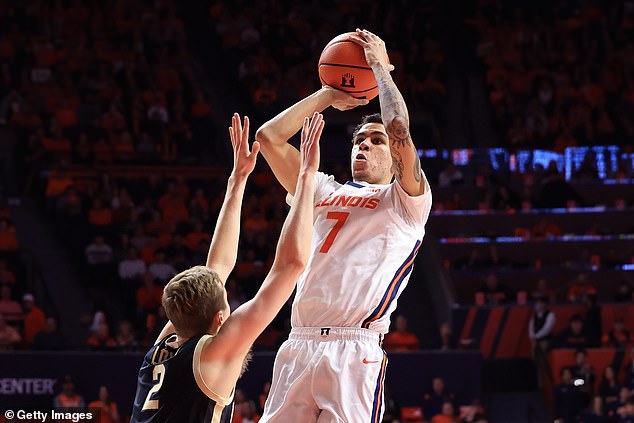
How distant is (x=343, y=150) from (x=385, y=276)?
14.8 m

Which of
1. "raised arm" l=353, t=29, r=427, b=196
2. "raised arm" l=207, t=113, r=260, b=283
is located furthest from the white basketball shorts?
"raised arm" l=353, t=29, r=427, b=196

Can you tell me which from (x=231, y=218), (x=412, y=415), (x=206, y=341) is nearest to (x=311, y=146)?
(x=231, y=218)

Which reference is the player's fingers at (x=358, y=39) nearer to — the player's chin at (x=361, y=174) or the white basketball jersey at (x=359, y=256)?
the player's chin at (x=361, y=174)

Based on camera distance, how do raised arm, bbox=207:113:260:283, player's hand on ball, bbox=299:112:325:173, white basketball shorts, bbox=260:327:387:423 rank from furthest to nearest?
white basketball shorts, bbox=260:327:387:423
raised arm, bbox=207:113:260:283
player's hand on ball, bbox=299:112:325:173

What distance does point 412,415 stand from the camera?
45.4 feet

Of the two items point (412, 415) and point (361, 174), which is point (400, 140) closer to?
point (361, 174)

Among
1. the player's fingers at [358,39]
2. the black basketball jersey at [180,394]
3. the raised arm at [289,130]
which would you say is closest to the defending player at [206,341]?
the black basketball jersey at [180,394]

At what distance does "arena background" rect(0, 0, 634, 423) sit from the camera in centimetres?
1469

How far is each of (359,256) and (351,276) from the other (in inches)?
5.4

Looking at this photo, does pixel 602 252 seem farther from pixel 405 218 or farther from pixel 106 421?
pixel 405 218

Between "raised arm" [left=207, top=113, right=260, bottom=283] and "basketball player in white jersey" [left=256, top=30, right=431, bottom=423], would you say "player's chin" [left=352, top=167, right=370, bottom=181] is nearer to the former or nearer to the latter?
"basketball player in white jersey" [left=256, top=30, right=431, bottom=423]

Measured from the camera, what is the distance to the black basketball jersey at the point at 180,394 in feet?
13.2

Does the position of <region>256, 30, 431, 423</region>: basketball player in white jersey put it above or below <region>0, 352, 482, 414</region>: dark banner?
above

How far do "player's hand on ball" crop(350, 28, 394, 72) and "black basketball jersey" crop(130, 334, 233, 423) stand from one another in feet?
7.96
